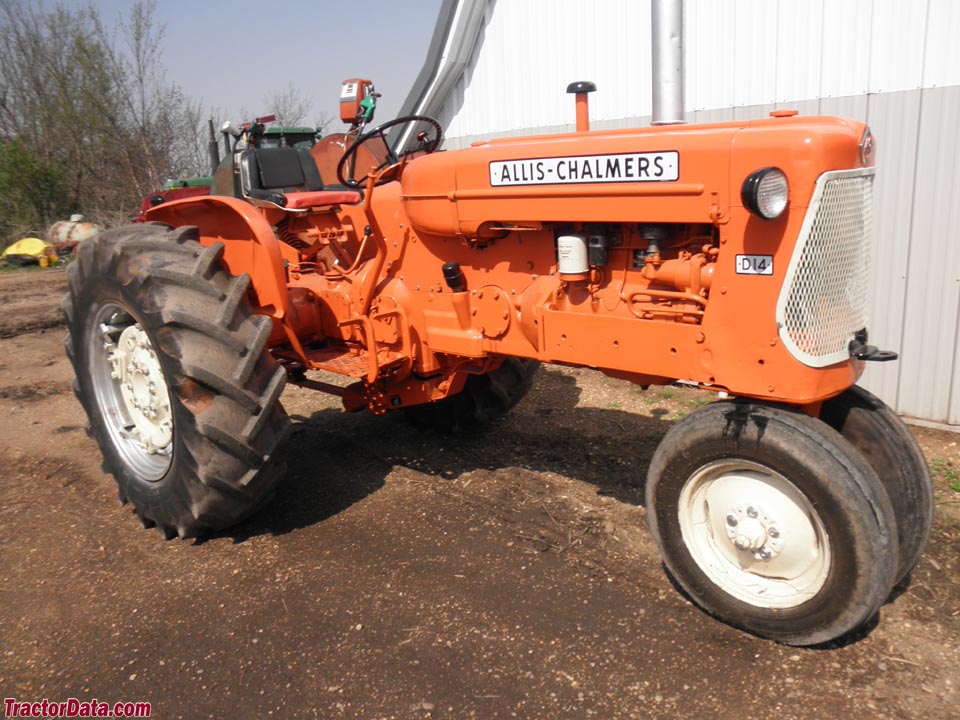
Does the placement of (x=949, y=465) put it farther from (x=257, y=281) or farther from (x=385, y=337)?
(x=257, y=281)

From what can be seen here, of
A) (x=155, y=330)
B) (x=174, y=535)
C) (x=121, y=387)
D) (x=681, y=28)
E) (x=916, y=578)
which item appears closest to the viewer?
(x=916, y=578)

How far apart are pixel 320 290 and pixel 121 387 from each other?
1.15m

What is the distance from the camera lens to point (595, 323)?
3086 mm

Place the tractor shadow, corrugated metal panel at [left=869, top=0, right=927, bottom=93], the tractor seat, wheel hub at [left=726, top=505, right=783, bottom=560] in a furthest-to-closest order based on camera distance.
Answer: the tractor seat, corrugated metal panel at [left=869, top=0, right=927, bottom=93], the tractor shadow, wheel hub at [left=726, top=505, right=783, bottom=560]

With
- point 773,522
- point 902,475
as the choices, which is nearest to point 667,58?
point 902,475

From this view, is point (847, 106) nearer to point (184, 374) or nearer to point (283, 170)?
point (283, 170)

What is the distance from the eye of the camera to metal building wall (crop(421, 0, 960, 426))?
4641 millimetres

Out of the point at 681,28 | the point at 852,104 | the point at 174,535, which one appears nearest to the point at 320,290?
the point at 174,535

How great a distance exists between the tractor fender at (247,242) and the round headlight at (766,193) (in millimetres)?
2253

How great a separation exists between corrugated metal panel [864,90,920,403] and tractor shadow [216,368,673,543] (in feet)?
4.76

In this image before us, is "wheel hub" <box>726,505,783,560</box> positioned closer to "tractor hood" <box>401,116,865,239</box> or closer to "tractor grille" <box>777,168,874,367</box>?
"tractor grille" <box>777,168,874,367</box>

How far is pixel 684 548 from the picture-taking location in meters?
2.84
